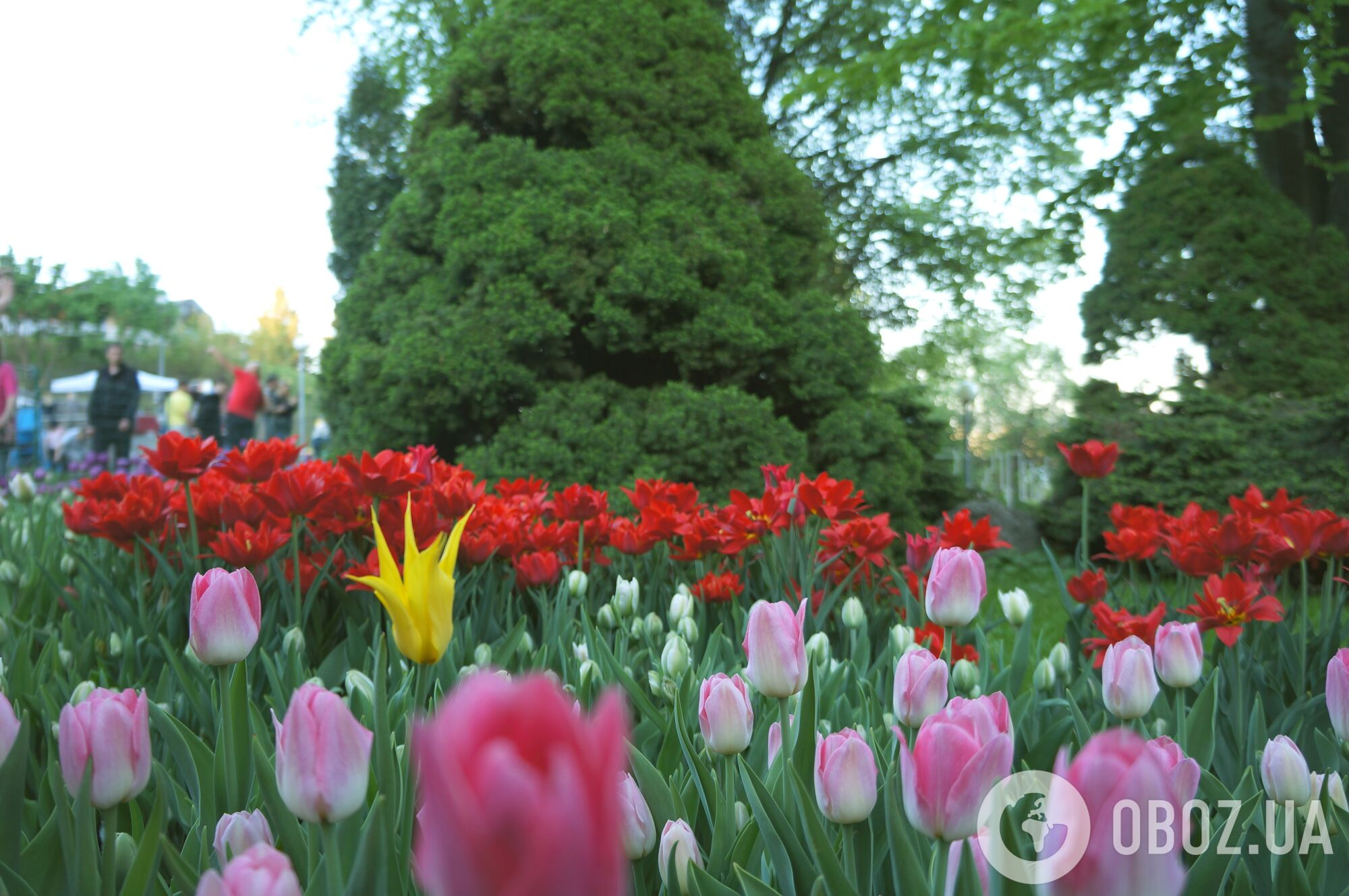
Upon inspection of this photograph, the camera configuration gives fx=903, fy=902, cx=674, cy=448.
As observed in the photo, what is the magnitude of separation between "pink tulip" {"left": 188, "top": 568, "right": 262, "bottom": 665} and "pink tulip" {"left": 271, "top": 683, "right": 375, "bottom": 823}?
0.33 m

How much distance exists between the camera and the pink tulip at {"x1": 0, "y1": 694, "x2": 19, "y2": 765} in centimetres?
75

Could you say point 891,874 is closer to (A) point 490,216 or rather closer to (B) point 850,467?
(B) point 850,467

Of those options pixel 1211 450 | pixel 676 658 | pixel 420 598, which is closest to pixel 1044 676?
pixel 676 658

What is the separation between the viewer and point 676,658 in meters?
1.32

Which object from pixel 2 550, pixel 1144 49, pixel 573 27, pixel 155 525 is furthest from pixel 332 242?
pixel 155 525

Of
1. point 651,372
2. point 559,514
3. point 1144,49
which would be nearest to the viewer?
point 559,514

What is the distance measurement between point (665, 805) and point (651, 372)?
4.33 m

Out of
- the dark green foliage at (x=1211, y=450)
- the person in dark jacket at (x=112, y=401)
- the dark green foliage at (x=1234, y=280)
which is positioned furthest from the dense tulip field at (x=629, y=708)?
the person in dark jacket at (x=112, y=401)

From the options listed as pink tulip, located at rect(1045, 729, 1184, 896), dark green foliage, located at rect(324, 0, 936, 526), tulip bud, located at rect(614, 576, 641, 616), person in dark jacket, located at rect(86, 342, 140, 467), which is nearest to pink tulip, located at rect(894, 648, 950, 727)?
pink tulip, located at rect(1045, 729, 1184, 896)

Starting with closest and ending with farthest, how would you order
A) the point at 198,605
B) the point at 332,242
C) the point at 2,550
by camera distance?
the point at 198,605 < the point at 2,550 < the point at 332,242

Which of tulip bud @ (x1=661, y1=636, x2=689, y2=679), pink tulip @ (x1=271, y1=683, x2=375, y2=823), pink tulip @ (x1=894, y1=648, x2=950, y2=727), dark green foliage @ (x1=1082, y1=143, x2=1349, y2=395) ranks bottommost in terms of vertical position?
tulip bud @ (x1=661, y1=636, x2=689, y2=679)

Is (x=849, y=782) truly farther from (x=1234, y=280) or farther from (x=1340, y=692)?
(x=1234, y=280)

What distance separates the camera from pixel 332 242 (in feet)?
45.7

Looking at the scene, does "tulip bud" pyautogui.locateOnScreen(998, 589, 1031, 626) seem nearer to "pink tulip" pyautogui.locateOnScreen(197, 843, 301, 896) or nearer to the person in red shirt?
"pink tulip" pyautogui.locateOnScreen(197, 843, 301, 896)
